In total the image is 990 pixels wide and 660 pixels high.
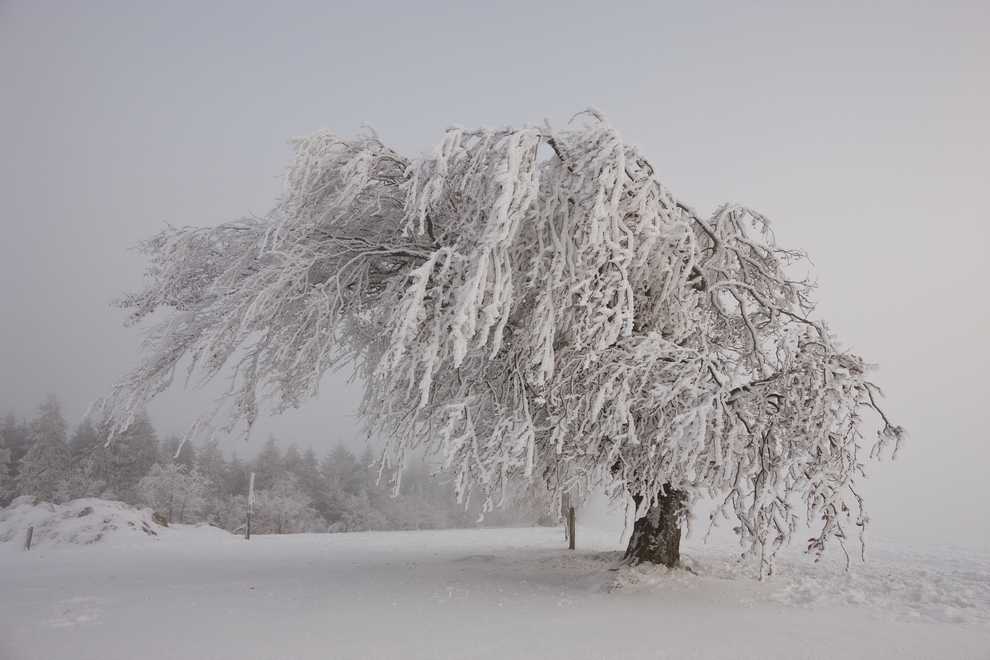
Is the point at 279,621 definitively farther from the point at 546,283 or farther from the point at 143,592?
the point at 546,283

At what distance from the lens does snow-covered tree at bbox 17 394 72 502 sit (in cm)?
3147

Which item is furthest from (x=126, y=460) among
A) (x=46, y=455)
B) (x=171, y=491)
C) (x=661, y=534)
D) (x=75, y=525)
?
(x=661, y=534)

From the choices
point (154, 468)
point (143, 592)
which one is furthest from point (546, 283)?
point (154, 468)

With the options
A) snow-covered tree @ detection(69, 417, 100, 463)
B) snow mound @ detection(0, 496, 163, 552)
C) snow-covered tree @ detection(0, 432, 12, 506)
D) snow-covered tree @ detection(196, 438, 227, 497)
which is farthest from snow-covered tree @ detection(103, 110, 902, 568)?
snow-covered tree @ detection(69, 417, 100, 463)

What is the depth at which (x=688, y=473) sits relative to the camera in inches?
217

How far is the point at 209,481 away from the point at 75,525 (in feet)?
62.4

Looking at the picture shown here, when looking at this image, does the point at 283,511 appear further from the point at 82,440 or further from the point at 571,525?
the point at 571,525

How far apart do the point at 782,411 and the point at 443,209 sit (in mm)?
4622

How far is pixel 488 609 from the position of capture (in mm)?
5441

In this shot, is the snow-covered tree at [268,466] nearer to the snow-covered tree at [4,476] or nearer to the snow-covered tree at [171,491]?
the snow-covered tree at [171,491]

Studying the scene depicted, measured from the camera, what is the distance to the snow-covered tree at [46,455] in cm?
3147

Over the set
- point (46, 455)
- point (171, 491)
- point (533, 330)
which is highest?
point (533, 330)

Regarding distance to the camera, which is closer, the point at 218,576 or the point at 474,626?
the point at 474,626

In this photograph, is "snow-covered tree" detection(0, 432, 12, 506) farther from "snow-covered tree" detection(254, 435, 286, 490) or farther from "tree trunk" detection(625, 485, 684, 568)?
"tree trunk" detection(625, 485, 684, 568)
